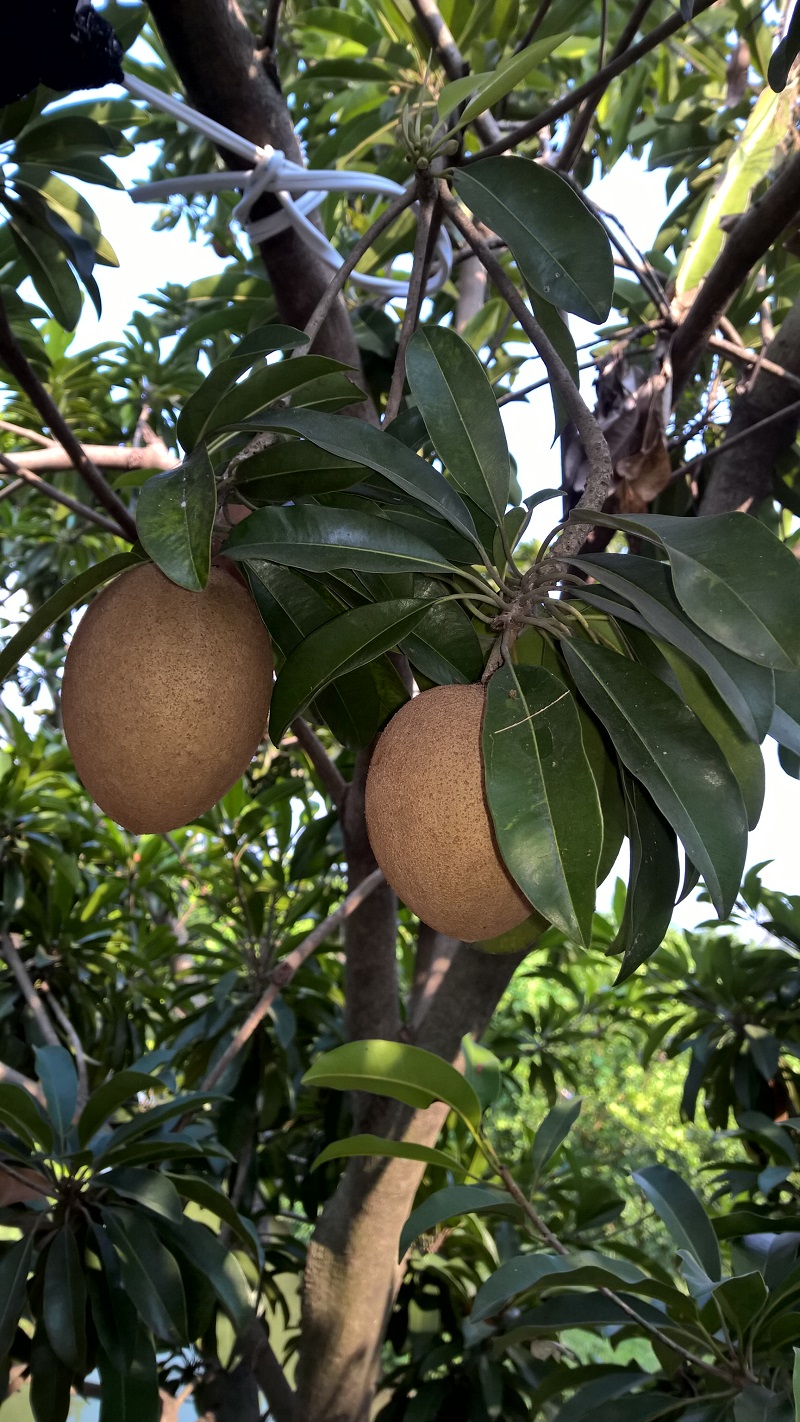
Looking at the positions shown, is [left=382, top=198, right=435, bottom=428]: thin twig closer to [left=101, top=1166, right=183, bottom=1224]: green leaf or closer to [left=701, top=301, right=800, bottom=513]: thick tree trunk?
[left=701, top=301, right=800, bottom=513]: thick tree trunk

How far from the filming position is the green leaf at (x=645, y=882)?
57cm

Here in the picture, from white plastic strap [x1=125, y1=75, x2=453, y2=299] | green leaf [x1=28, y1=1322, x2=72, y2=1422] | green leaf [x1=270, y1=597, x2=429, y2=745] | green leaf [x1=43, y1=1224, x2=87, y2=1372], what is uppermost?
white plastic strap [x1=125, y1=75, x2=453, y2=299]

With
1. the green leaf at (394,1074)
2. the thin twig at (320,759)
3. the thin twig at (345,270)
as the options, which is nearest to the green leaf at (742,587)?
the thin twig at (345,270)

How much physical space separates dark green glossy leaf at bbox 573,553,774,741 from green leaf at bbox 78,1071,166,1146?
0.74 meters

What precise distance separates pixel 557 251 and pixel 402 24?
3.73ft

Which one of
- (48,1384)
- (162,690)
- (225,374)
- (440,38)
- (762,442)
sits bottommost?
(48,1384)

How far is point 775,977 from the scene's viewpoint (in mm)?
1866

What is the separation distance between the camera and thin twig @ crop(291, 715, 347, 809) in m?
1.18

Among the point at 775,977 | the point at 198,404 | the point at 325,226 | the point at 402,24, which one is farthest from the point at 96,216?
the point at 775,977

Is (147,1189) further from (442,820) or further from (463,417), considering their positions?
(463,417)

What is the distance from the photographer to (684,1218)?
1009 millimetres

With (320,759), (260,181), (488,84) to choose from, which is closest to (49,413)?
(260,181)

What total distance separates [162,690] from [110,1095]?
2.30 feet

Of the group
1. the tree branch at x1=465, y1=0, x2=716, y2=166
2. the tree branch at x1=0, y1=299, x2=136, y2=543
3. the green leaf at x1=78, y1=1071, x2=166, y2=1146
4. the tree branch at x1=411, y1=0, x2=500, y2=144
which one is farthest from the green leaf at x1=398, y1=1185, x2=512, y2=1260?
the tree branch at x1=411, y1=0, x2=500, y2=144
